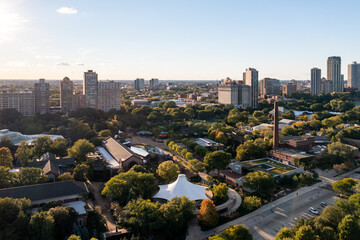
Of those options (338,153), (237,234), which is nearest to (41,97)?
(338,153)

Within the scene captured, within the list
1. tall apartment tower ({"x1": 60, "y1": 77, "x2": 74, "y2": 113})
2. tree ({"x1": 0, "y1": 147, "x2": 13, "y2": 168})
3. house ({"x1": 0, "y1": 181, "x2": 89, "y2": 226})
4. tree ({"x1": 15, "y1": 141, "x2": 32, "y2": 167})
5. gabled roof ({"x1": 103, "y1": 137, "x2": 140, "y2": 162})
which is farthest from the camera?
tall apartment tower ({"x1": 60, "y1": 77, "x2": 74, "y2": 113})

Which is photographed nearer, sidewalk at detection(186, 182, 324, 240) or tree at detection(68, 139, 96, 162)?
sidewalk at detection(186, 182, 324, 240)

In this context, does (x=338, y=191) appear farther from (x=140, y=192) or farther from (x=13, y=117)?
(x=13, y=117)

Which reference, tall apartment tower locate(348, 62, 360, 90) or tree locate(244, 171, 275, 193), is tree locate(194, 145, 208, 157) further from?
tall apartment tower locate(348, 62, 360, 90)

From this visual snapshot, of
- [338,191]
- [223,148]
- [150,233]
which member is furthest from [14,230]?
[223,148]

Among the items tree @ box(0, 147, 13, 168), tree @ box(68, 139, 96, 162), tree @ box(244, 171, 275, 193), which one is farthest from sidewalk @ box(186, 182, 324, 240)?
tree @ box(0, 147, 13, 168)

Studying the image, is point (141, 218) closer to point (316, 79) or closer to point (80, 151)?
point (80, 151)

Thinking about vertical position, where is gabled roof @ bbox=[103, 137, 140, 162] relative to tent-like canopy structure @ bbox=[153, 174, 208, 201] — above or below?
above
